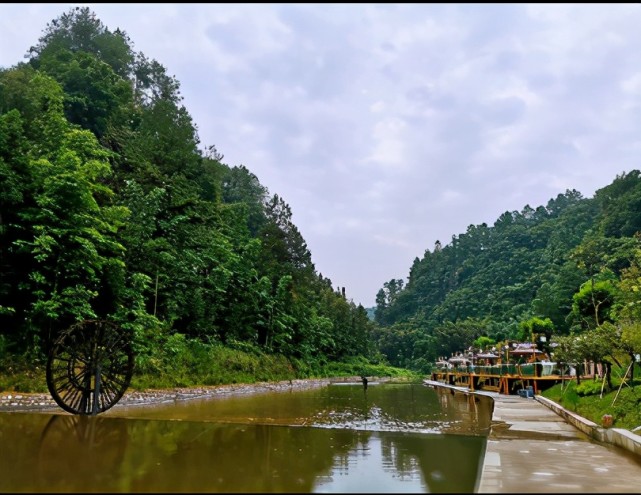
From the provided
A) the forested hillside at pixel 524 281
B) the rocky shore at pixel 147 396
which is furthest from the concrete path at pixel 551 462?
the rocky shore at pixel 147 396

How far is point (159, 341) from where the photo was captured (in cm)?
2320

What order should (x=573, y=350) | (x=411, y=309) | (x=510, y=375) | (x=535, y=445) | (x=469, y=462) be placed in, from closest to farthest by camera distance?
(x=469, y=462) < (x=535, y=445) < (x=573, y=350) < (x=510, y=375) < (x=411, y=309)

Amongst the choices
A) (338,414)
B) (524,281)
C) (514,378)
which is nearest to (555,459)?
(338,414)

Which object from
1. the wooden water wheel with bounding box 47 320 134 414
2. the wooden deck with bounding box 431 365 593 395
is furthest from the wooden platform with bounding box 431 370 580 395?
the wooden water wheel with bounding box 47 320 134 414

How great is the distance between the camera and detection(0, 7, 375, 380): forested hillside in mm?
16844

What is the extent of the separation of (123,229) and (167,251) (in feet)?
12.2

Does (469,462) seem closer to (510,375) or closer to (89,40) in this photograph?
(510,375)

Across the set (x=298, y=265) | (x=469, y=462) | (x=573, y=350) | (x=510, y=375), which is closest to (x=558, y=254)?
(x=298, y=265)

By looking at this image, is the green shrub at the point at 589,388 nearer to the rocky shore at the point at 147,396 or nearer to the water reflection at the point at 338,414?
the water reflection at the point at 338,414

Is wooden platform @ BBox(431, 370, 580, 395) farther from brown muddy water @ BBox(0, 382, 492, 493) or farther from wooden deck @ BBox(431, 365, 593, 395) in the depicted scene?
brown muddy water @ BBox(0, 382, 492, 493)

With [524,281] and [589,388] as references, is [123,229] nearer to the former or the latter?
[589,388]

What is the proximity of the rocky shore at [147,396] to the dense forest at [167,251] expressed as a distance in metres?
1.83

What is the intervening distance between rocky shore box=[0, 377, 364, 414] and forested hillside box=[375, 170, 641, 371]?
50.3 ft

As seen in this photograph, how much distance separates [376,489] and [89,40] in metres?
58.0
